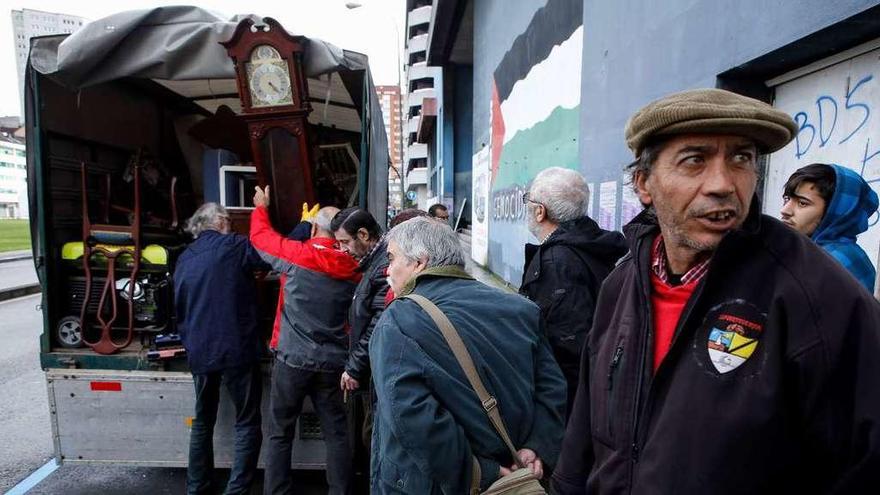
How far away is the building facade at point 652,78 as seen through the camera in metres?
2.45

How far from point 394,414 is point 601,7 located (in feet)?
16.4

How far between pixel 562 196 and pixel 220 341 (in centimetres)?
232

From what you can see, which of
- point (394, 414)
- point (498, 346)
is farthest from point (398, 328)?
point (498, 346)

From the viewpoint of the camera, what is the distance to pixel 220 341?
3.17 meters

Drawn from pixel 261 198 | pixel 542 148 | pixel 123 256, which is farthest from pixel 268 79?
pixel 542 148

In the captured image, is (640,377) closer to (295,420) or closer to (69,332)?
(295,420)

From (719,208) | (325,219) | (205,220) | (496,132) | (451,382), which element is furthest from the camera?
(496,132)

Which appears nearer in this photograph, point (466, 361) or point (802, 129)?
point (466, 361)

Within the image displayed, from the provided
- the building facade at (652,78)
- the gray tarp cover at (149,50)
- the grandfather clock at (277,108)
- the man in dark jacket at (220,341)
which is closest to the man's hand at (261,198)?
the grandfather clock at (277,108)

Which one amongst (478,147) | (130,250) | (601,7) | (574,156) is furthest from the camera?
(478,147)

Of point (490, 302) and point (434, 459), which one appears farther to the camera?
point (490, 302)

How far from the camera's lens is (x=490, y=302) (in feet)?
6.24

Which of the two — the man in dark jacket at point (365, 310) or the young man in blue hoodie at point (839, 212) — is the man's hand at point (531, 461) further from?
the young man in blue hoodie at point (839, 212)

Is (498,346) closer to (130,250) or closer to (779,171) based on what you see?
(779,171)
